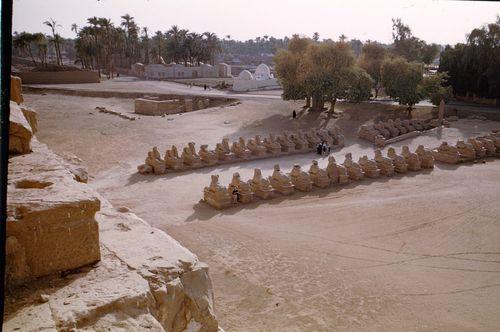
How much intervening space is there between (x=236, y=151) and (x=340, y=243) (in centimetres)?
892

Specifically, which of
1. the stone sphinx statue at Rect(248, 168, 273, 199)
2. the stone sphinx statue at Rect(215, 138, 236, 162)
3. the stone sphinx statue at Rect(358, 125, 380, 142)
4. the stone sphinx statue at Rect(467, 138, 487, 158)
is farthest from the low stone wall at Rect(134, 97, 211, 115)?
the stone sphinx statue at Rect(467, 138, 487, 158)

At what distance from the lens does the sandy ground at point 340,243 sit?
706cm

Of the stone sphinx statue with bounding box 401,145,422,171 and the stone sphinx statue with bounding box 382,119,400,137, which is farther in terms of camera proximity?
the stone sphinx statue with bounding box 382,119,400,137

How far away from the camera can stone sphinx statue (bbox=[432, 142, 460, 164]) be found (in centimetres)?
1757

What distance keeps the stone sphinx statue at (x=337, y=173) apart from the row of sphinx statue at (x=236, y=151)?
439 cm

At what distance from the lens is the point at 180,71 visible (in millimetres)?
52938

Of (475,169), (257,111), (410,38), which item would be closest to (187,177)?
(475,169)

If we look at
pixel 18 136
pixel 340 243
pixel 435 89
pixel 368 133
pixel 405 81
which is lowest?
pixel 340 243

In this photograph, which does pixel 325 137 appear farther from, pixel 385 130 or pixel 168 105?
pixel 168 105

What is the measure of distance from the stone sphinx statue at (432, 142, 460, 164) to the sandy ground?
29.3 inches

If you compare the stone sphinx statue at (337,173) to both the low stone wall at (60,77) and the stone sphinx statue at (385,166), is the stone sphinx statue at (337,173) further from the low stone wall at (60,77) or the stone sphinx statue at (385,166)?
the low stone wall at (60,77)

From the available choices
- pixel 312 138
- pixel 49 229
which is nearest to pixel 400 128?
pixel 312 138

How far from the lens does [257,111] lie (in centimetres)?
2745

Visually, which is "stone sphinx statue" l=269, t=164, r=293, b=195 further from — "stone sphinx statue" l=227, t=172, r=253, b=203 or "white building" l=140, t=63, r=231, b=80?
"white building" l=140, t=63, r=231, b=80
